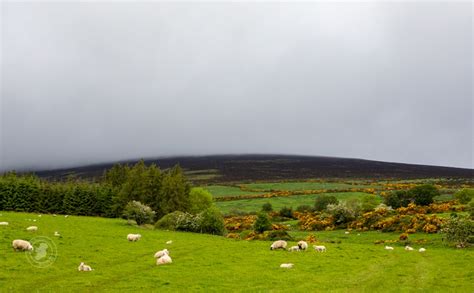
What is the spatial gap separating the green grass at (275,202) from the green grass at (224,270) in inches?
2948

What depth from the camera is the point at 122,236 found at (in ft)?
159

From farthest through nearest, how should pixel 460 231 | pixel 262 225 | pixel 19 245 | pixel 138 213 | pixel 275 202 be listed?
pixel 275 202 < pixel 138 213 < pixel 262 225 < pixel 460 231 < pixel 19 245

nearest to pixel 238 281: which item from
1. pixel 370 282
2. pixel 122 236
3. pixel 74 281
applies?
pixel 370 282

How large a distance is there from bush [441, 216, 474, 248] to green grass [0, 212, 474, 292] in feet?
22.0

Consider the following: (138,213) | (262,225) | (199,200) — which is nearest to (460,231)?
(262,225)

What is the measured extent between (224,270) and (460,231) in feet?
103

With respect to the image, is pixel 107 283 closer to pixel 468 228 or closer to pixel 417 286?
pixel 417 286

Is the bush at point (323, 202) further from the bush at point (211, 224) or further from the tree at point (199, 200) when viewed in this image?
the bush at point (211, 224)

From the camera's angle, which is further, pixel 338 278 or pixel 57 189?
pixel 57 189

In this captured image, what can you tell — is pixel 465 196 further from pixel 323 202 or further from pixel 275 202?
pixel 275 202

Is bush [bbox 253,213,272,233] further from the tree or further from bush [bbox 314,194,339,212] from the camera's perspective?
bush [bbox 314,194,339,212]

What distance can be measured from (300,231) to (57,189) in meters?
51.2

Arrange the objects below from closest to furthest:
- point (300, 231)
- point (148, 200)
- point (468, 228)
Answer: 1. point (468, 228)
2. point (300, 231)
3. point (148, 200)

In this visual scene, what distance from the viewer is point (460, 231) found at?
47062 mm
